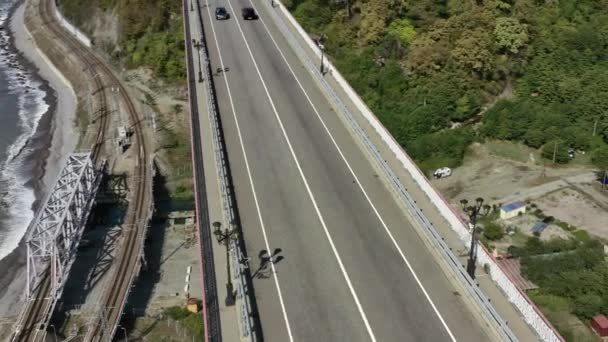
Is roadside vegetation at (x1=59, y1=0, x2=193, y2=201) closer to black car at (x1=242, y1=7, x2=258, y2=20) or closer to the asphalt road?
black car at (x1=242, y1=7, x2=258, y2=20)

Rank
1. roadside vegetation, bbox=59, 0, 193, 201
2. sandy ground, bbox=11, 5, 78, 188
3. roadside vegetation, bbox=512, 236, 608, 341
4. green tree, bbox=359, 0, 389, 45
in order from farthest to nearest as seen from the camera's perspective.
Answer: green tree, bbox=359, 0, 389, 45 → sandy ground, bbox=11, 5, 78, 188 → roadside vegetation, bbox=59, 0, 193, 201 → roadside vegetation, bbox=512, 236, 608, 341

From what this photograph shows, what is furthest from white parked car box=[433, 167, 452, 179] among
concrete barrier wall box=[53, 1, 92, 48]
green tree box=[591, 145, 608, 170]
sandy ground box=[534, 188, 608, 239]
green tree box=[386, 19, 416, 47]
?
concrete barrier wall box=[53, 1, 92, 48]

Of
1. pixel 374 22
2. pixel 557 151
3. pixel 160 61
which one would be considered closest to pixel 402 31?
pixel 374 22

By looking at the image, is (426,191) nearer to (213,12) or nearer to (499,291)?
(499,291)

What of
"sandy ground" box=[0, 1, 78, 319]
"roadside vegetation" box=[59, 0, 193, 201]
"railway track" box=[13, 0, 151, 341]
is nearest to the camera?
"railway track" box=[13, 0, 151, 341]

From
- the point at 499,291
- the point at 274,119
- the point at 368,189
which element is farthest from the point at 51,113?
the point at 499,291

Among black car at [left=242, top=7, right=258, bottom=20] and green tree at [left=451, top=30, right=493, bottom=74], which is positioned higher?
black car at [left=242, top=7, right=258, bottom=20]
